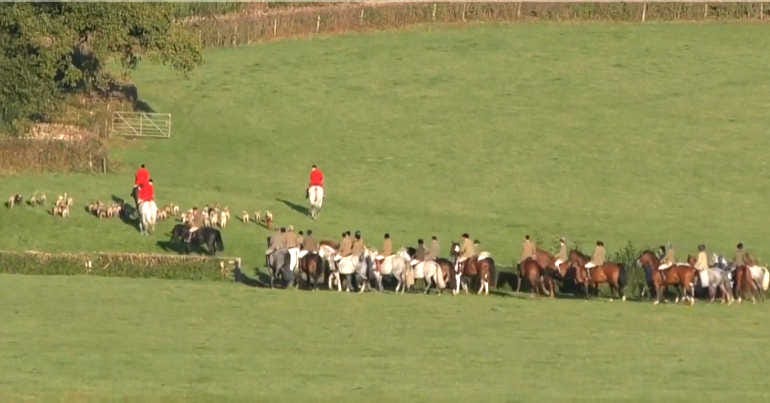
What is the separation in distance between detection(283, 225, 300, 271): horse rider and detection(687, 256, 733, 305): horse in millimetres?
9715

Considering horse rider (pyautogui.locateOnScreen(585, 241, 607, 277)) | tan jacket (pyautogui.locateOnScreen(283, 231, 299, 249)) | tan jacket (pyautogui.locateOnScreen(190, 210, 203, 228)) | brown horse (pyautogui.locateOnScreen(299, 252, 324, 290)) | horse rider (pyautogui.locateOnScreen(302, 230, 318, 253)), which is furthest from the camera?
tan jacket (pyautogui.locateOnScreen(190, 210, 203, 228))

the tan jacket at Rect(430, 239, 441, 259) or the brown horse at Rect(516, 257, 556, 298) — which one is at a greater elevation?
the tan jacket at Rect(430, 239, 441, 259)

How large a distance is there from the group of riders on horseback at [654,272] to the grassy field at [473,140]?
6.38 meters

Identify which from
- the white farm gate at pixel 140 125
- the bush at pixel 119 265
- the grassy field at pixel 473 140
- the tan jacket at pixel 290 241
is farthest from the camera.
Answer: the white farm gate at pixel 140 125

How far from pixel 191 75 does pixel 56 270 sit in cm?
2819

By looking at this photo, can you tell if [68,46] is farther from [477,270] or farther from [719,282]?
[719,282]

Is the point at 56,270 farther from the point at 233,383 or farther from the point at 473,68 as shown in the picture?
the point at 473,68

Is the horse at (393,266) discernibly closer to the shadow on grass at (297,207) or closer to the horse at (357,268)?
the horse at (357,268)

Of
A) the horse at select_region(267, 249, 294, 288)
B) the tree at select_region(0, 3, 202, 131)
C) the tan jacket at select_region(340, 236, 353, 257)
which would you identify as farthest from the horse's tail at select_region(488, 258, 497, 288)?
the tree at select_region(0, 3, 202, 131)

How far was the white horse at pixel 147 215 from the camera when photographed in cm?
5966

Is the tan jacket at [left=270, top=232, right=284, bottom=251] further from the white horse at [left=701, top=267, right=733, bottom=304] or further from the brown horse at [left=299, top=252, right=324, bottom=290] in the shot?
the white horse at [left=701, top=267, right=733, bottom=304]

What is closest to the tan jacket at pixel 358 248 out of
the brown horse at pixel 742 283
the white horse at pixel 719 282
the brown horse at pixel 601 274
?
the brown horse at pixel 601 274

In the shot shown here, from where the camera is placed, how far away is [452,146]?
75.6 metres

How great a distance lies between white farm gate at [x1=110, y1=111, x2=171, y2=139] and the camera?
7475 cm
